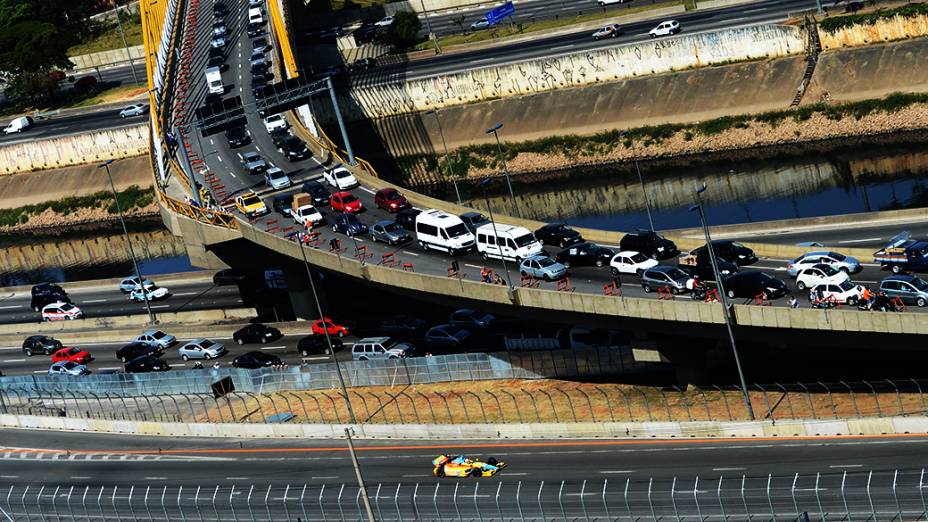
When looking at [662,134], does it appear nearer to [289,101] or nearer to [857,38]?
[857,38]

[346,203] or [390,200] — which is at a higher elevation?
[346,203]

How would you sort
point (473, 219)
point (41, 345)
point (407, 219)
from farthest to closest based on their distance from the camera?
point (41, 345) → point (407, 219) → point (473, 219)

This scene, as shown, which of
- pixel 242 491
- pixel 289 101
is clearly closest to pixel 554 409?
pixel 242 491

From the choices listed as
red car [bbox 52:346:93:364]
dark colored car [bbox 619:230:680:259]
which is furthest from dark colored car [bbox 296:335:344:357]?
dark colored car [bbox 619:230:680:259]

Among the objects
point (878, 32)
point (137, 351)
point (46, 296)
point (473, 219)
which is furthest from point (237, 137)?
point (878, 32)

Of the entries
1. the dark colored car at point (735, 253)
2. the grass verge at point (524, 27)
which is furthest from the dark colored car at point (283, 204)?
the grass verge at point (524, 27)

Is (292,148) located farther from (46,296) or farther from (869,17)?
(869,17)

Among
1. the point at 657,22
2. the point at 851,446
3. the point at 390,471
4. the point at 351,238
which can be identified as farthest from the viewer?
the point at 657,22

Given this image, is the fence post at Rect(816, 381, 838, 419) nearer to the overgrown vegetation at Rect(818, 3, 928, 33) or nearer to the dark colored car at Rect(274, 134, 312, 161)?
A: the dark colored car at Rect(274, 134, 312, 161)
